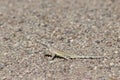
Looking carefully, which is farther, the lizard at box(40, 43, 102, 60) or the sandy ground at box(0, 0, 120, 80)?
the lizard at box(40, 43, 102, 60)

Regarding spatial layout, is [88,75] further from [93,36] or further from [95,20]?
[95,20]

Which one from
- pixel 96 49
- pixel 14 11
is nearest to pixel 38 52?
pixel 96 49

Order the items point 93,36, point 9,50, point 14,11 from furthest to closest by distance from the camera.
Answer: point 14,11 < point 93,36 < point 9,50

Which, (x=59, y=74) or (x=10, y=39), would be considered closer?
(x=59, y=74)

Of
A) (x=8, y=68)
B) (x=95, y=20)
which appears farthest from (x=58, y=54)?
(x=95, y=20)

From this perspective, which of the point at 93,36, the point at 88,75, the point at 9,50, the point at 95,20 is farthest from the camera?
the point at 95,20

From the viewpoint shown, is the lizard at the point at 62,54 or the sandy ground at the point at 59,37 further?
the lizard at the point at 62,54

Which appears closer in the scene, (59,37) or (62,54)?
(62,54)
